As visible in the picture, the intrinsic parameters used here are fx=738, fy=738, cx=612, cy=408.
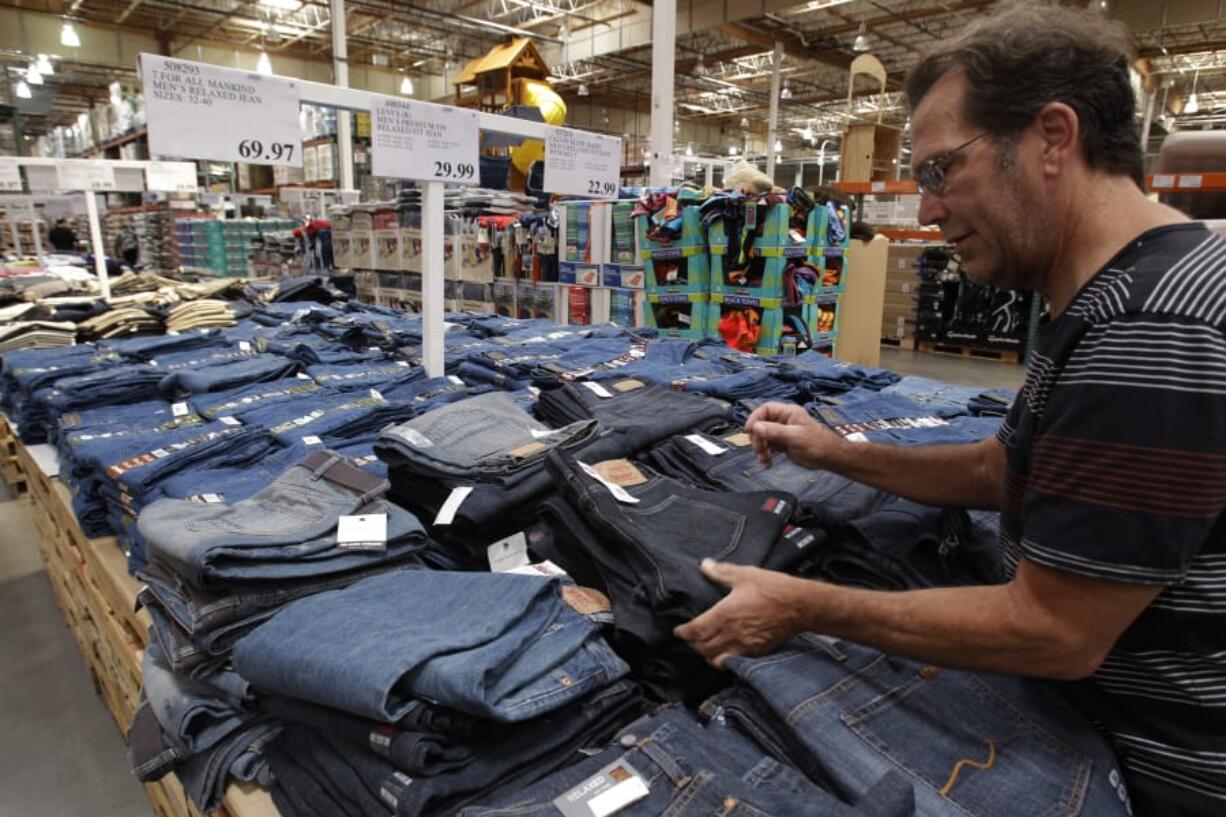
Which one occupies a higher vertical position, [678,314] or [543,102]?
[543,102]

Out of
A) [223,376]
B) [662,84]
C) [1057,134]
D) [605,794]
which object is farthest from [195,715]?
[662,84]

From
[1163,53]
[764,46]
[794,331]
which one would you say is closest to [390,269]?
[794,331]

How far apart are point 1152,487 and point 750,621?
0.50 metres

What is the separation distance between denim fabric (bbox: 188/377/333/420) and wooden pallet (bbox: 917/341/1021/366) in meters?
9.41

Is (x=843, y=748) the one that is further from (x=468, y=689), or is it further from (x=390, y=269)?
(x=390, y=269)

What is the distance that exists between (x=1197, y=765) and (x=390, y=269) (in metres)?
7.84

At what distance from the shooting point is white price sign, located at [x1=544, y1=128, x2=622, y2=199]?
9.87ft

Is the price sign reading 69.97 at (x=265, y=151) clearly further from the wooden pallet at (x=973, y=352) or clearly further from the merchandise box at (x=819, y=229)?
the wooden pallet at (x=973, y=352)

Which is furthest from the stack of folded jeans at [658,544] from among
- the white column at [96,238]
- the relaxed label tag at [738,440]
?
the white column at [96,238]

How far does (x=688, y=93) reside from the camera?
71.1ft

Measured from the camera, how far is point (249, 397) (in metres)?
2.53

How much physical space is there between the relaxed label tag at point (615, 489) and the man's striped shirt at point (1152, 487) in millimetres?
617

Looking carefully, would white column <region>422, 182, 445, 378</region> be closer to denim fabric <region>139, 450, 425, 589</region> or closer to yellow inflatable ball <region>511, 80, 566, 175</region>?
denim fabric <region>139, 450, 425, 589</region>

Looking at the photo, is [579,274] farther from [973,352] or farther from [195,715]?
[973,352]
